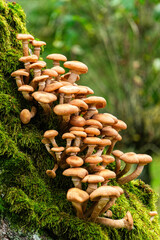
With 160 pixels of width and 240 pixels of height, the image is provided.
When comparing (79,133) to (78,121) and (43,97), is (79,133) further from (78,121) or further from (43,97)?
(43,97)

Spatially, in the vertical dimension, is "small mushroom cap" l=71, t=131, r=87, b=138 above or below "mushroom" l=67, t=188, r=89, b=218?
above

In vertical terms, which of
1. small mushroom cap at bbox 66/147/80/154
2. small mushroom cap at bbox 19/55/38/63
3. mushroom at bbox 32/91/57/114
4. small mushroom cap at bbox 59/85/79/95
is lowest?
small mushroom cap at bbox 66/147/80/154

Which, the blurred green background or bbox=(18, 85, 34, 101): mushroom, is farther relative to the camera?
the blurred green background

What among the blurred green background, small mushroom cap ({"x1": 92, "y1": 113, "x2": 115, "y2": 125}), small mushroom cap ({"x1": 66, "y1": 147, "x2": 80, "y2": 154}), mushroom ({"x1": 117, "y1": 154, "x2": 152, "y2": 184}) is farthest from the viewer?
the blurred green background

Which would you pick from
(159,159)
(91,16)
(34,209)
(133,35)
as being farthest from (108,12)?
(34,209)

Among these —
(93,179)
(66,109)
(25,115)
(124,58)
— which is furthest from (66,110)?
(124,58)

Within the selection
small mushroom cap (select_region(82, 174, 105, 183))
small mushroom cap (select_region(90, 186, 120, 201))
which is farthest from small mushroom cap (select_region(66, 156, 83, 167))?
small mushroom cap (select_region(90, 186, 120, 201))

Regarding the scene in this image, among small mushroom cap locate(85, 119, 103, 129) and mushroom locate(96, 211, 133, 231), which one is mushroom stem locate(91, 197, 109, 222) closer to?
mushroom locate(96, 211, 133, 231)
